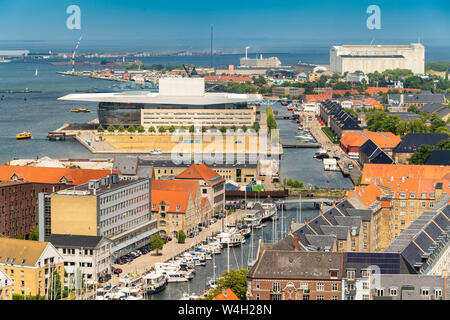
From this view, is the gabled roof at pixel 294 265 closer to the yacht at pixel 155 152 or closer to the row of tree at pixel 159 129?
the yacht at pixel 155 152

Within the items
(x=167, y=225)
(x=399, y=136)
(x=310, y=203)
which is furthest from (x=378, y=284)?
(x=399, y=136)

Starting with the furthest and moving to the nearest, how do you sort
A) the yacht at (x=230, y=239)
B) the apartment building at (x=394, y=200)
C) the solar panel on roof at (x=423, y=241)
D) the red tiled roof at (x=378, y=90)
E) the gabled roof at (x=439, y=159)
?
the red tiled roof at (x=378, y=90) → the gabled roof at (x=439, y=159) → the yacht at (x=230, y=239) → the apartment building at (x=394, y=200) → the solar panel on roof at (x=423, y=241)

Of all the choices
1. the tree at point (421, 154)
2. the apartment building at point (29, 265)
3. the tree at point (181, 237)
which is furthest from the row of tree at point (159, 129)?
the apartment building at point (29, 265)

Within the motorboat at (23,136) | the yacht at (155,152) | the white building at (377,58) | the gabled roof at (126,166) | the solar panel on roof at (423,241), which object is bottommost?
the yacht at (155,152)
